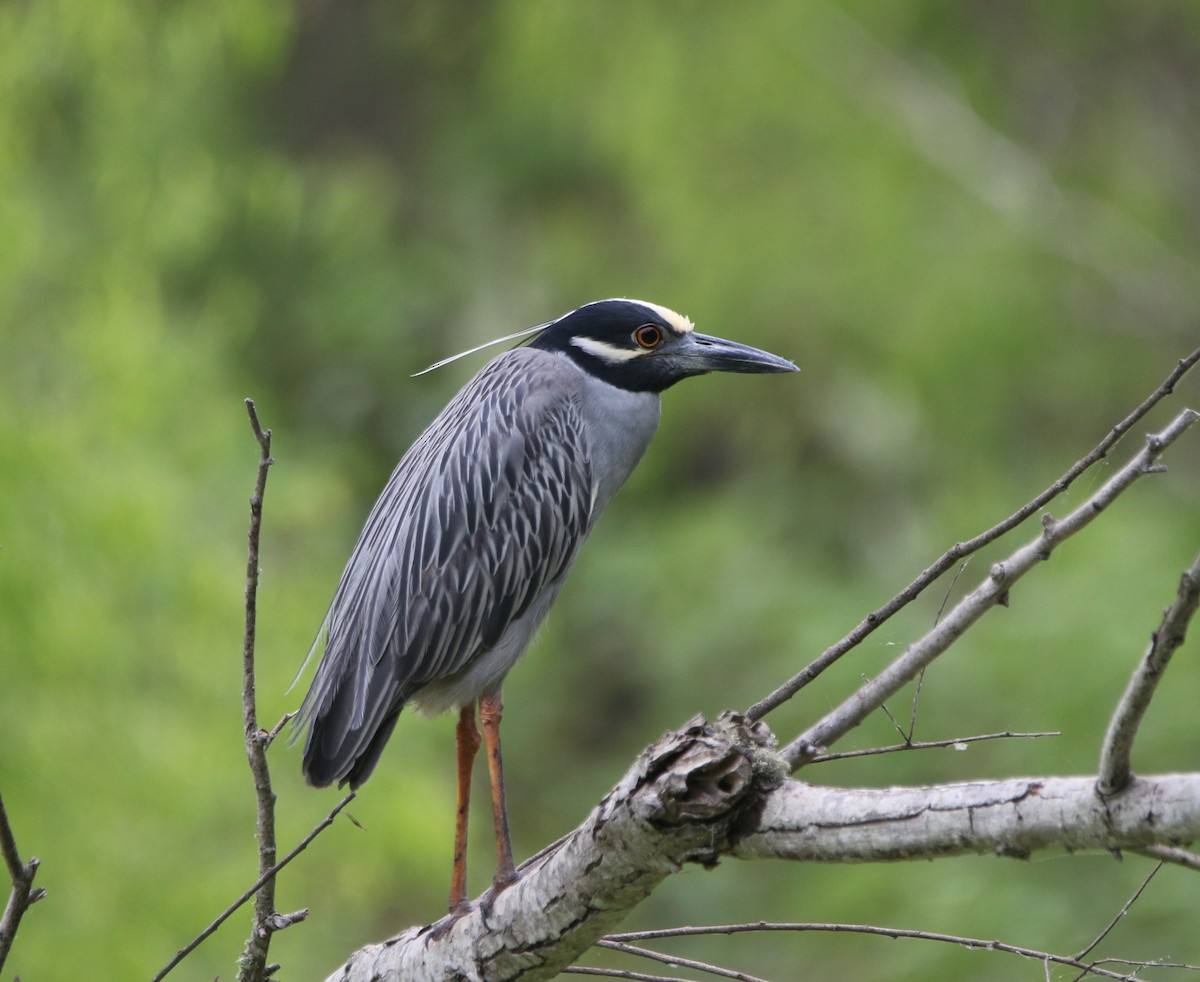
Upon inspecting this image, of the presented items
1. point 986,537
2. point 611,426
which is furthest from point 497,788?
point 986,537

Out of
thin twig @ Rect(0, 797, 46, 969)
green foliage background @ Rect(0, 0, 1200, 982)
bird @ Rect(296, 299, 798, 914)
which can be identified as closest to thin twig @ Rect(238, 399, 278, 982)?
thin twig @ Rect(0, 797, 46, 969)

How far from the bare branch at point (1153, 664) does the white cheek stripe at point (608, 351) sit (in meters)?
2.44

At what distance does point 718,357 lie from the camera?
3836 mm

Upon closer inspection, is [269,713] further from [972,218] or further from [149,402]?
[972,218]

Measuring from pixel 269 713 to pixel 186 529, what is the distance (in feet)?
3.01

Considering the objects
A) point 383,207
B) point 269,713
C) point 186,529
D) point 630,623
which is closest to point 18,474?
point 186,529

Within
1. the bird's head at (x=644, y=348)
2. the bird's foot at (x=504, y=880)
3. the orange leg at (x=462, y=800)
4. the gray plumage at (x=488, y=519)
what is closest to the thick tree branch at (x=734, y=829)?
the bird's foot at (x=504, y=880)

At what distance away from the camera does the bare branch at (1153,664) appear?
146 cm

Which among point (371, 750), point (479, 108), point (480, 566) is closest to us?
point (371, 750)

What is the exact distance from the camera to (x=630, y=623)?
34.5 feet

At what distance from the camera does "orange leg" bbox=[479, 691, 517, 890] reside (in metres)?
3.12

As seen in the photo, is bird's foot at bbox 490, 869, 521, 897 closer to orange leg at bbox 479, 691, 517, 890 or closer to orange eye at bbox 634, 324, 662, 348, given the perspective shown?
orange leg at bbox 479, 691, 517, 890

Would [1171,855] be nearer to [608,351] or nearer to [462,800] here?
[462,800]

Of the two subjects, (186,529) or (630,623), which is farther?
(630,623)
